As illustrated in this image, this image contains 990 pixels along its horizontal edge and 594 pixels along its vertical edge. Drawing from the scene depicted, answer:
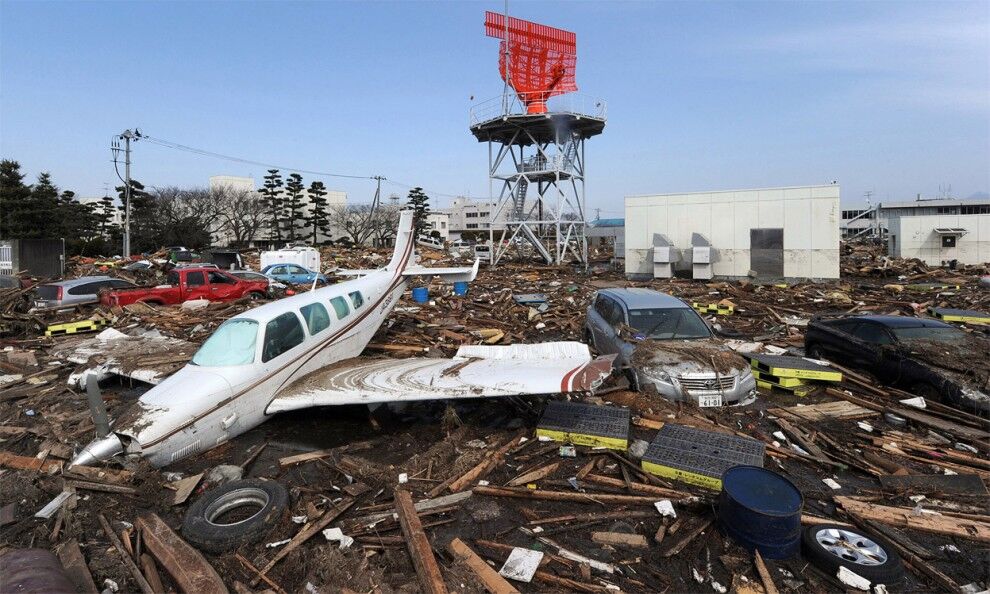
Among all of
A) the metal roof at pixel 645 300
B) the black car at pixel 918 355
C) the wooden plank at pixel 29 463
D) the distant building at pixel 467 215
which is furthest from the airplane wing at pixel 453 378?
the distant building at pixel 467 215

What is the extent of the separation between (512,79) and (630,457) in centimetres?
3109

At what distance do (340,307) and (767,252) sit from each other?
2355 cm

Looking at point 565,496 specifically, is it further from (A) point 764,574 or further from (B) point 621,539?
(A) point 764,574

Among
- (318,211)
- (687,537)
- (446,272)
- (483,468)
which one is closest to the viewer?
(687,537)

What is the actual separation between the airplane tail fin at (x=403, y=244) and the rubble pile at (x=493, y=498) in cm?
524

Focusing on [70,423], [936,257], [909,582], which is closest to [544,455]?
[909,582]

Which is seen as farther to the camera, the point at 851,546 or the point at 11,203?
the point at 11,203

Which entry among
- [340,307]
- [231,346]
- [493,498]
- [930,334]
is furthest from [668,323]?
[231,346]

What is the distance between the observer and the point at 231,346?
23.2 ft

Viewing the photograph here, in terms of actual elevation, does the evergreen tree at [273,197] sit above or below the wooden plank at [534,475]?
above

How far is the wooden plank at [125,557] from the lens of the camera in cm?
406

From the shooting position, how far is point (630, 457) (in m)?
6.21

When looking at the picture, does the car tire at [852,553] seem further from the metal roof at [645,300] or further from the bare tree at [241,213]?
the bare tree at [241,213]

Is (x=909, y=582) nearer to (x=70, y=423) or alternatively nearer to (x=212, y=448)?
(x=212, y=448)
